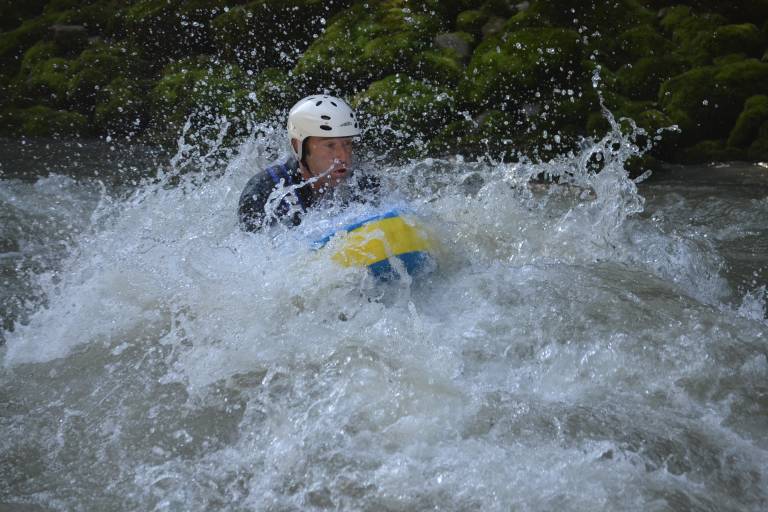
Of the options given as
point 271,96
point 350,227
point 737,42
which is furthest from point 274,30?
point 350,227

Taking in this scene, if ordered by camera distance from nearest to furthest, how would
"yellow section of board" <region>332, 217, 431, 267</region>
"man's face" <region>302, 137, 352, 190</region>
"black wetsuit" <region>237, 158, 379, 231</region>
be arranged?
"yellow section of board" <region>332, 217, 431, 267</region>, "black wetsuit" <region>237, 158, 379, 231</region>, "man's face" <region>302, 137, 352, 190</region>

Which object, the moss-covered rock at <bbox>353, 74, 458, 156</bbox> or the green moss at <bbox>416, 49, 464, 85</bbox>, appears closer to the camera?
the moss-covered rock at <bbox>353, 74, 458, 156</bbox>

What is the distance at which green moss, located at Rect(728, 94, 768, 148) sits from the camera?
8945 millimetres

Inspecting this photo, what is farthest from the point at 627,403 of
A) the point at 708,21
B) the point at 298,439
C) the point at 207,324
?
the point at 708,21

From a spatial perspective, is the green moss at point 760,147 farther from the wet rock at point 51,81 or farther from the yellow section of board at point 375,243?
the wet rock at point 51,81

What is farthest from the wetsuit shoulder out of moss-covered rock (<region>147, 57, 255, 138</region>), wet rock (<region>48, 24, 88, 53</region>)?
wet rock (<region>48, 24, 88, 53</region>)

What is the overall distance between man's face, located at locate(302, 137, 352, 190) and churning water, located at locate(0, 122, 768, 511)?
36 cm

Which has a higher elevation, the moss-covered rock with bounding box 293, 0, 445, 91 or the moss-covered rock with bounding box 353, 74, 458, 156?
the moss-covered rock with bounding box 293, 0, 445, 91

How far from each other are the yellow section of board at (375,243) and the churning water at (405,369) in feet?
0.37

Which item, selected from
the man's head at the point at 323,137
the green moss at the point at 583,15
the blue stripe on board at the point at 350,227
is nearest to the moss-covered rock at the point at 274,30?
the green moss at the point at 583,15

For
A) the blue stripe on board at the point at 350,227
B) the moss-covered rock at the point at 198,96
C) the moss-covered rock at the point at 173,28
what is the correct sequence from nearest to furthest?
the blue stripe on board at the point at 350,227 → the moss-covered rock at the point at 198,96 → the moss-covered rock at the point at 173,28

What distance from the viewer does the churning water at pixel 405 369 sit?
11.1 ft

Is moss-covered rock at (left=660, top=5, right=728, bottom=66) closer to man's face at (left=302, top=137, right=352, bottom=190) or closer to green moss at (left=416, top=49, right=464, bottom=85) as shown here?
green moss at (left=416, top=49, right=464, bottom=85)

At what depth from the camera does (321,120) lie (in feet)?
17.6
